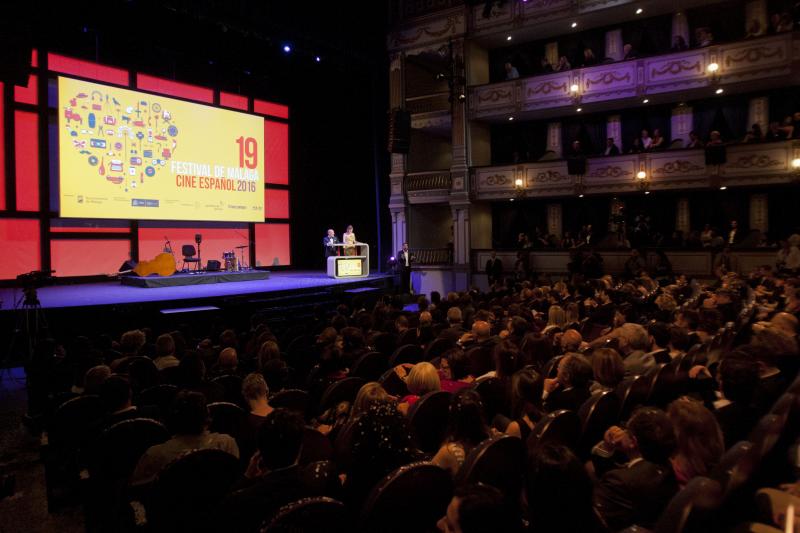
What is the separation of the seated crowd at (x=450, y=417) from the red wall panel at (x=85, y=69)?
914 centimetres

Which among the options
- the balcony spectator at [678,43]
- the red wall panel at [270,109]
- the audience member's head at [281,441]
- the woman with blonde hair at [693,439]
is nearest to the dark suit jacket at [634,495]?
the woman with blonde hair at [693,439]

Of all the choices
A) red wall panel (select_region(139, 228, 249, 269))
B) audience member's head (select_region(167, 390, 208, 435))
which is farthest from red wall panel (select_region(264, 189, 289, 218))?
audience member's head (select_region(167, 390, 208, 435))

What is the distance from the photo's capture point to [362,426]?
2.05 m

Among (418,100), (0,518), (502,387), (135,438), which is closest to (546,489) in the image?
(502,387)

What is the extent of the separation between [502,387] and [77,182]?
403 inches

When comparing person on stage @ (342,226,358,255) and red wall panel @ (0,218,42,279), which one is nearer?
red wall panel @ (0,218,42,279)

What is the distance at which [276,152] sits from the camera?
53.7 feet

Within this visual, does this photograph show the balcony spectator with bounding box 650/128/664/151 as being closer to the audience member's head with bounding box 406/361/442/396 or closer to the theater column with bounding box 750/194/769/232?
the theater column with bounding box 750/194/769/232

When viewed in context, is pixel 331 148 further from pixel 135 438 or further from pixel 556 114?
pixel 135 438

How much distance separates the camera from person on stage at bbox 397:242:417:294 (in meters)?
14.8

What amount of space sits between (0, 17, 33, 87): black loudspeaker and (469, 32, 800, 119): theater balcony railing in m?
11.7

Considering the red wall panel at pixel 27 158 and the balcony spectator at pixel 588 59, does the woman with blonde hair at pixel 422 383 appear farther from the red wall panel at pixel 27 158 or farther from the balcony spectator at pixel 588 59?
the balcony spectator at pixel 588 59

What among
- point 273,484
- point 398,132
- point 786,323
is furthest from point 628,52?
point 273,484

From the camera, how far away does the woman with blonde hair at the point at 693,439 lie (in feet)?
6.88
